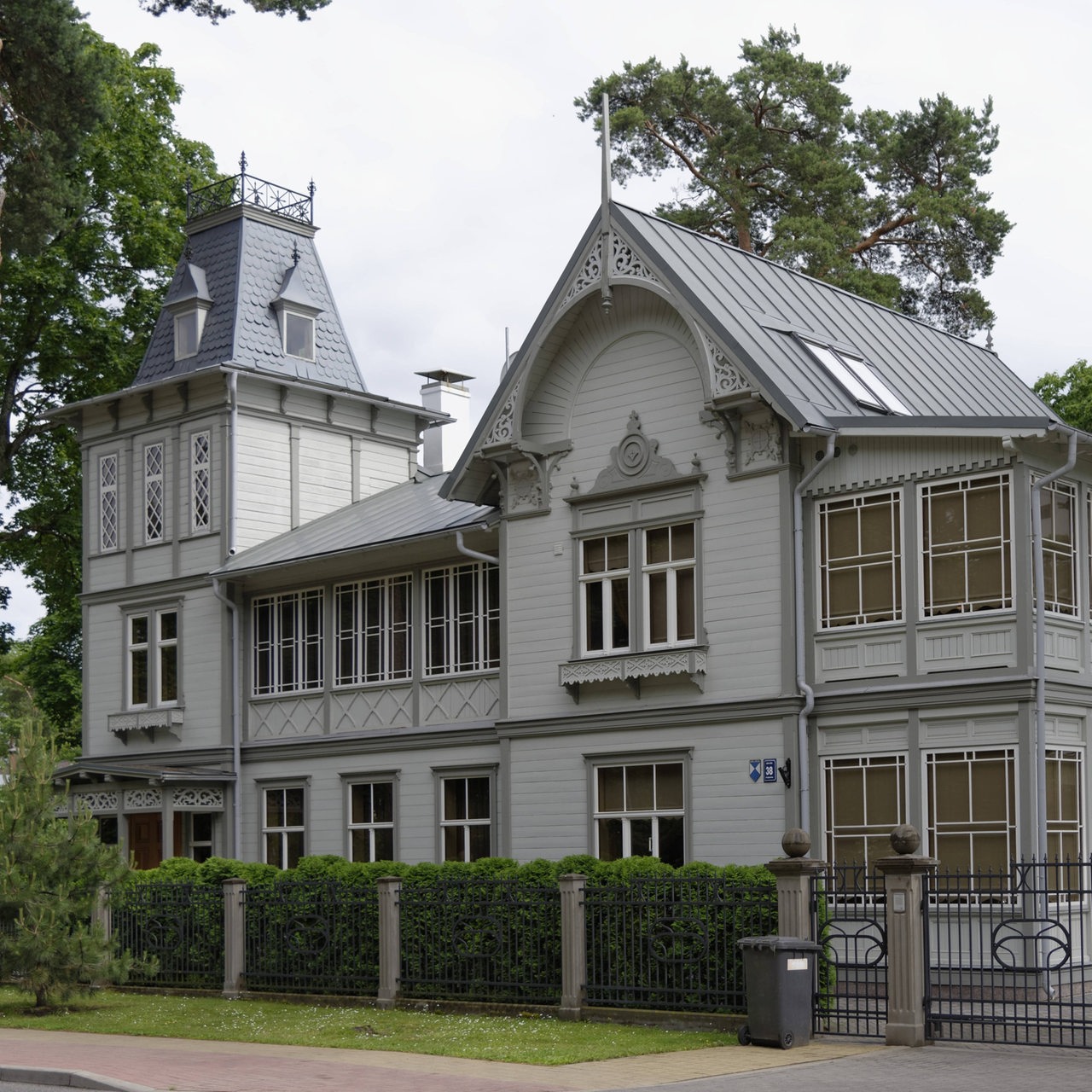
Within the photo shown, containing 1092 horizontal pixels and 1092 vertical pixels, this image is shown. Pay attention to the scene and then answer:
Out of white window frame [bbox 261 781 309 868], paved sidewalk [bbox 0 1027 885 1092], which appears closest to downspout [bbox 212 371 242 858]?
white window frame [bbox 261 781 309 868]

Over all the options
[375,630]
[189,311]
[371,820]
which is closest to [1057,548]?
[375,630]

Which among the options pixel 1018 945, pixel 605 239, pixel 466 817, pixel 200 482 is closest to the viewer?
pixel 1018 945

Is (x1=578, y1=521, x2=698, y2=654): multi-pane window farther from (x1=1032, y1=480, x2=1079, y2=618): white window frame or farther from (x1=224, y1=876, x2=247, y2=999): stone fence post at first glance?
(x1=224, y1=876, x2=247, y2=999): stone fence post

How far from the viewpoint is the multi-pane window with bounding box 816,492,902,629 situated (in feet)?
71.9

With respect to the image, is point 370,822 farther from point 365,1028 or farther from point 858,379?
point 858,379

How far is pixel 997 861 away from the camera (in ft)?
67.4

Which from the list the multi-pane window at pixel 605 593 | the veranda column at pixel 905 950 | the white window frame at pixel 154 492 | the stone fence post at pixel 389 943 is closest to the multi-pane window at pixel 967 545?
the multi-pane window at pixel 605 593

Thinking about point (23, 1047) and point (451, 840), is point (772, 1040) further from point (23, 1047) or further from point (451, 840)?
point (451, 840)

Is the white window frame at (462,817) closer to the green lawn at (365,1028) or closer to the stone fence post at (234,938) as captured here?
the stone fence post at (234,938)

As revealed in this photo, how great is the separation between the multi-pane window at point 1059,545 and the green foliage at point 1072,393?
1613 centimetres

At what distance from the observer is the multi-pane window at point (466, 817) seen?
27.1 metres

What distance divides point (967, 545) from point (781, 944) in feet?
23.3

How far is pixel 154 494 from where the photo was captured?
32.8 metres

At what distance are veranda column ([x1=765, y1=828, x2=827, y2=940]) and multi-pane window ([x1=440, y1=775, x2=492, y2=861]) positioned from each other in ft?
34.4
